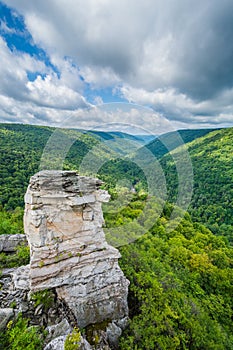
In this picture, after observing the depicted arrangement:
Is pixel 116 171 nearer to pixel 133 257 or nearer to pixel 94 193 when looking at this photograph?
pixel 133 257

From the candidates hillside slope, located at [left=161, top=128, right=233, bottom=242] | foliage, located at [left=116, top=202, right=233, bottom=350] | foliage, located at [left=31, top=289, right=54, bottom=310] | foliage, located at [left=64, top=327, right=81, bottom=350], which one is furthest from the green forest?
hillside slope, located at [left=161, top=128, right=233, bottom=242]

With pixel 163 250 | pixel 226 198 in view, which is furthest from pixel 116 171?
pixel 163 250

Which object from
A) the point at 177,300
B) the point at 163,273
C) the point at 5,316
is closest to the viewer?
the point at 5,316

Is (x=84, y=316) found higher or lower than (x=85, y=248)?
lower

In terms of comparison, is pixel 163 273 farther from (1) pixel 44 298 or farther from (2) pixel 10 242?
(2) pixel 10 242

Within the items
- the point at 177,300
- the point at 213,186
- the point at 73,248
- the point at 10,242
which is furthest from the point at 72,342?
the point at 213,186

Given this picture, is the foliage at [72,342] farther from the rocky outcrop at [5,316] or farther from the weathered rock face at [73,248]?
the rocky outcrop at [5,316]
